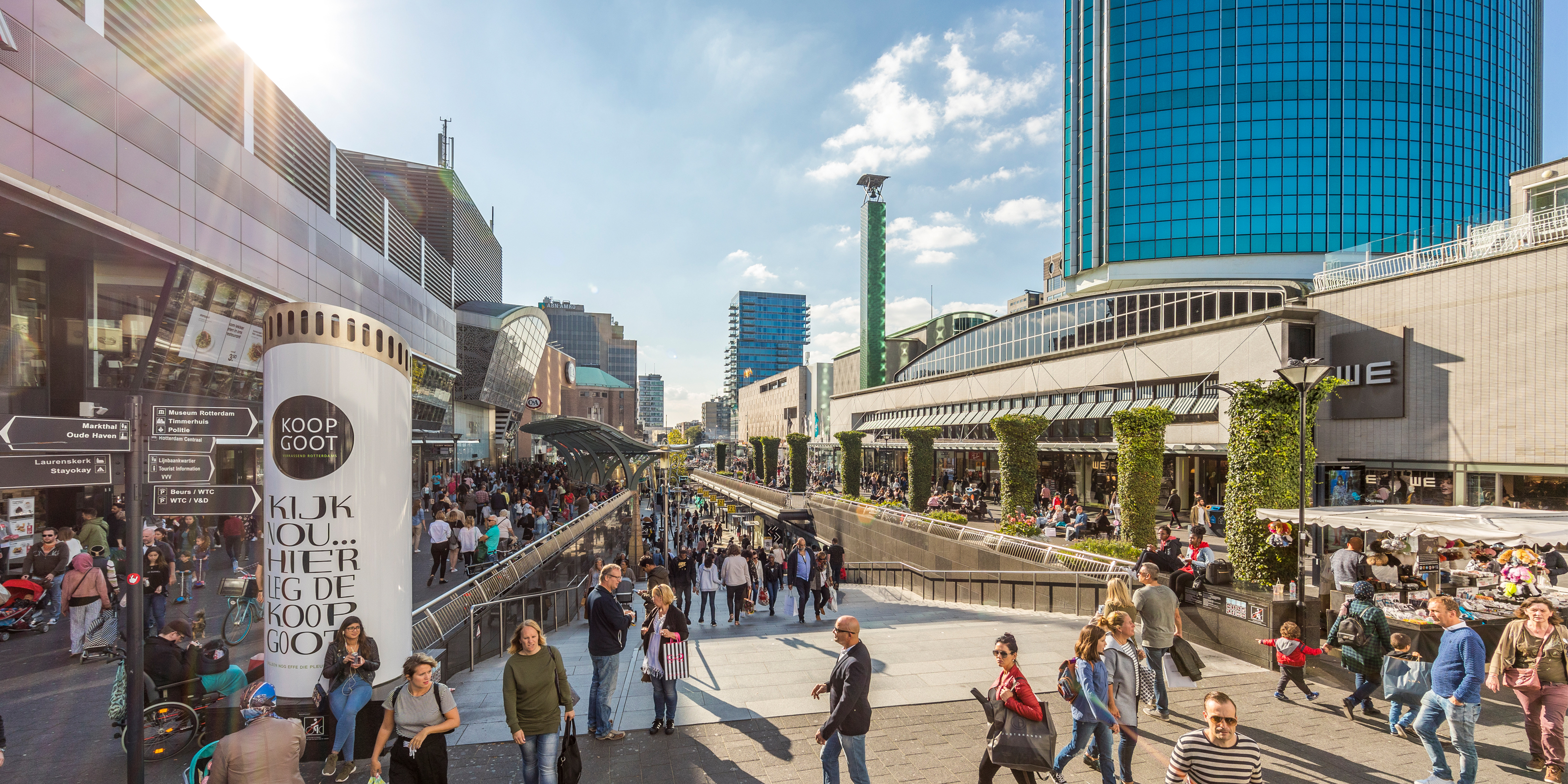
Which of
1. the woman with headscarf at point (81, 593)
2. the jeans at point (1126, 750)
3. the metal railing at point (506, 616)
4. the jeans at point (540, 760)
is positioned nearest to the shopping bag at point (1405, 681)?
the jeans at point (1126, 750)

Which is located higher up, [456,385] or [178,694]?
[456,385]

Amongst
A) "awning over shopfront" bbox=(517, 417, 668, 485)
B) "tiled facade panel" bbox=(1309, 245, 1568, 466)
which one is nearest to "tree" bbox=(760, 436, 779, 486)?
"awning over shopfront" bbox=(517, 417, 668, 485)

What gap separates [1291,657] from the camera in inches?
262

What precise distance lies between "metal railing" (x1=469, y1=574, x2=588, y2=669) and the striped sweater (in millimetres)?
6542

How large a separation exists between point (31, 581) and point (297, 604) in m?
7.27

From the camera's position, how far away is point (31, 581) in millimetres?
9180

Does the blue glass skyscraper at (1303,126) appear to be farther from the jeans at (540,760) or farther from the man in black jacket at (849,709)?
the jeans at (540,760)

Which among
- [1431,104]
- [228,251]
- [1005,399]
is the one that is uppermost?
[1431,104]

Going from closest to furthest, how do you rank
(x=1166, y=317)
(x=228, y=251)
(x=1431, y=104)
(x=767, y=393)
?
(x=228, y=251) < (x=1166, y=317) < (x=1431, y=104) < (x=767, y=393)

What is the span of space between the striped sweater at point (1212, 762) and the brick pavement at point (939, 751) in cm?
190

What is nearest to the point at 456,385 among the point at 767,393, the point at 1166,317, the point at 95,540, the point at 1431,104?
the point at 95,540

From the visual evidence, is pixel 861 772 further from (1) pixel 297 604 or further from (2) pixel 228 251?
(2) pixel 228 251

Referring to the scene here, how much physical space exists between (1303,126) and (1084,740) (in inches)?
2167

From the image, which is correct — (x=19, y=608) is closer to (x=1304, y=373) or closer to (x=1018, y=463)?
(x=1304, y=373)
